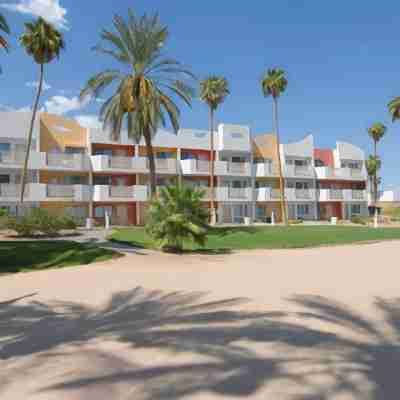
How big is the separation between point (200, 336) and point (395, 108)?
165ft

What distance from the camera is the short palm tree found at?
16906 millimetres

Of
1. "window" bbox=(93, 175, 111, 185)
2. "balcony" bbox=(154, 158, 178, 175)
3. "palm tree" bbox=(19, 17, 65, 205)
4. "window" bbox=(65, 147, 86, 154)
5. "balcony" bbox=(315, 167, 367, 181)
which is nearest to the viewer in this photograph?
"palm tree" bbox=(19, 17, 65, 205)

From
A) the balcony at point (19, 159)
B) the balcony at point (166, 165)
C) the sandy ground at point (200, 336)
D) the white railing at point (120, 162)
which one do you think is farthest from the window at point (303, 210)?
the sandy ground at point (200, 336)

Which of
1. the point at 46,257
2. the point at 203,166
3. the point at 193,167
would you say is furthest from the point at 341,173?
the point at 46,257

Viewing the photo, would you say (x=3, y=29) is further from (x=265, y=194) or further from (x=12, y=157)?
(x=265, y=194)

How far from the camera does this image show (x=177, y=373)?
15.8 ft

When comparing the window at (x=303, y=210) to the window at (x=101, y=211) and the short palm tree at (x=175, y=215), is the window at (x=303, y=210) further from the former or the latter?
the short palm tree at (x=175, y=215)

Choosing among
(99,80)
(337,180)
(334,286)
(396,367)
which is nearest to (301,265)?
(334,286)

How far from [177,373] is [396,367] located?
2812 mm

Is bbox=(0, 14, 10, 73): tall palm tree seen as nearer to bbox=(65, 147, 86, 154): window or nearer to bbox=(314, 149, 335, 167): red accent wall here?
bbox=(65, 147, 86, 154): window

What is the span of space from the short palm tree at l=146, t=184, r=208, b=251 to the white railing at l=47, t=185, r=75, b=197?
61.3 ft

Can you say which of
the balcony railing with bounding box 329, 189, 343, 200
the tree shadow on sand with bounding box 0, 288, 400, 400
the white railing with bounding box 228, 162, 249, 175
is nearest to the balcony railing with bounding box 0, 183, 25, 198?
the white railing with bounding box 228, 162, 249, 175

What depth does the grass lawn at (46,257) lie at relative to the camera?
536 inches

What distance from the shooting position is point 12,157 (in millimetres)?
32375
